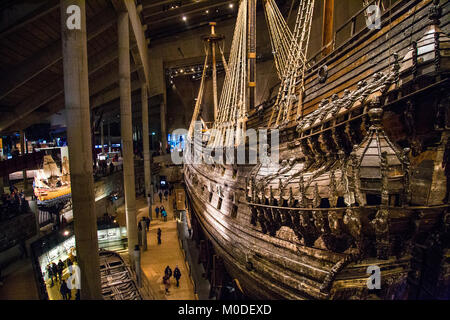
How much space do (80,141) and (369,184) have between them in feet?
14.3

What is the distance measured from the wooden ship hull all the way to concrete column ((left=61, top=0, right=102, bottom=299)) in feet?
9.25

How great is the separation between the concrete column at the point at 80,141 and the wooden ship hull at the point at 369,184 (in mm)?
2820

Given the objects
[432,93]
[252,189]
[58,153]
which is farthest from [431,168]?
[58,153]

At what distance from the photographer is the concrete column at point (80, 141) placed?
4434 mm

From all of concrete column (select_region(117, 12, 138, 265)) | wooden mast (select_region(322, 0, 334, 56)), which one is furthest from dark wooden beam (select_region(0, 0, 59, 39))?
wooden mast (select_region(322, 0, 334, 56))

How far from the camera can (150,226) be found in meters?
12.4

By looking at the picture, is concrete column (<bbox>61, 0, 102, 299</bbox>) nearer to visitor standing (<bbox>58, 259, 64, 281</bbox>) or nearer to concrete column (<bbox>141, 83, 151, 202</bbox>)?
visitor standing (<bbox>58, 259, 64, 281</bbox>)

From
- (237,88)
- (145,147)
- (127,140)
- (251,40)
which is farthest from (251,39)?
(145,147)

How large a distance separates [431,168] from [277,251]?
238 centimetres

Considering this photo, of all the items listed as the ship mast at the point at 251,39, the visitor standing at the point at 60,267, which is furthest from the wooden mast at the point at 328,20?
the visitor standing at the point at 60,267

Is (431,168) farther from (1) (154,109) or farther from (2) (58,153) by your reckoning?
(1) (154,109)

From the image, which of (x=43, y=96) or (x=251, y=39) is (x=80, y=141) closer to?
(x=251, y=39)

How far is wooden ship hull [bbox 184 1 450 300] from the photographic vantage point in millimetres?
2475

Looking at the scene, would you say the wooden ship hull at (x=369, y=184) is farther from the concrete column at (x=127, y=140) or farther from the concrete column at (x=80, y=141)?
the concrete column at (x=127, y=140)
